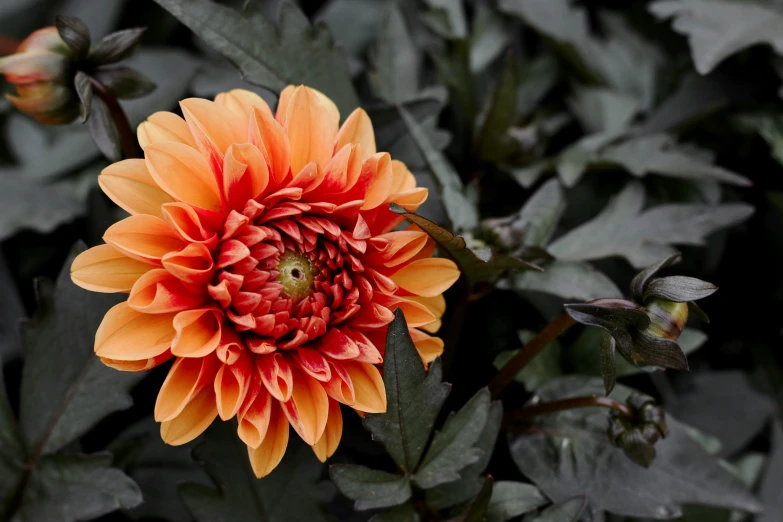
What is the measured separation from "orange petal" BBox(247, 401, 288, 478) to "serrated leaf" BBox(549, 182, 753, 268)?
16.7 inches

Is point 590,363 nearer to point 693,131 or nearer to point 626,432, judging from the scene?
point 626,432

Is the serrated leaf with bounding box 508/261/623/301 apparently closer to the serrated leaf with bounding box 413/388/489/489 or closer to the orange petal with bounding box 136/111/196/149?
the serrated leaf with bounding box 413/388/489/489

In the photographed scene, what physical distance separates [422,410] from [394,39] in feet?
1.93

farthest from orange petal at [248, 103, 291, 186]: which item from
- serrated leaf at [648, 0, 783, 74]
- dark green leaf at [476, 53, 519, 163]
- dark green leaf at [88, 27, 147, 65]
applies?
serrated leaf at [648, 0, 783, 74]

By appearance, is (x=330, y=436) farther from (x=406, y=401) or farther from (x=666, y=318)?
(x=666, y=318)

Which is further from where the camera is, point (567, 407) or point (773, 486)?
point (773, 486)

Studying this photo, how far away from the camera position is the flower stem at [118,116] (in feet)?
2.34

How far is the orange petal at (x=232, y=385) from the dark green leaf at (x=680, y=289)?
0.35 meters

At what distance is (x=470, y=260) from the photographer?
708mm

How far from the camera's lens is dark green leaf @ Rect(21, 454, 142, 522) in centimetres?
68

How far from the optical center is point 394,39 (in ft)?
3.33

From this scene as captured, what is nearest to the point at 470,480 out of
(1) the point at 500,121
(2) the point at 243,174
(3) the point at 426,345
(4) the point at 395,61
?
(3) the point at 426,345

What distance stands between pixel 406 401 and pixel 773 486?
630mm

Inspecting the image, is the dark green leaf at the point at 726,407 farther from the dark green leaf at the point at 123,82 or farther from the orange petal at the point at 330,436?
the dark green leaf at the point at 123,82
